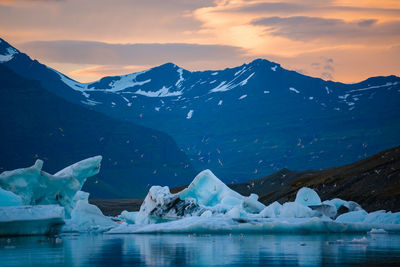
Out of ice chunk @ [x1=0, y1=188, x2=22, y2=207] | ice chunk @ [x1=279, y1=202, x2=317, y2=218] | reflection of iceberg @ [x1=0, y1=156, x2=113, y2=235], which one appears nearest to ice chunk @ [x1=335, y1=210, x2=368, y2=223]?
ice chunk @ [x1=279, y1=202, x2=317, y2=218]

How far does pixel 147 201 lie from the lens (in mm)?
39781

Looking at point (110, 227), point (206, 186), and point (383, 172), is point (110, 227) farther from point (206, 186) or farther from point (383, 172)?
point (383, 172)

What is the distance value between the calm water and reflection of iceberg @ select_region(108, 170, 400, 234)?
5.09 meters

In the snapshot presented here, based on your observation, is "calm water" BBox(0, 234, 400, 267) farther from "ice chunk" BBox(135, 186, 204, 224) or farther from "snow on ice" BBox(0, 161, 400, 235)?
"ice chunk" BBox(135, 186, 204, 224)

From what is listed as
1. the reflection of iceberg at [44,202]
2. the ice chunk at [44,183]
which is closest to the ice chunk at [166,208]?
the reflection of iceberg at [44,202]

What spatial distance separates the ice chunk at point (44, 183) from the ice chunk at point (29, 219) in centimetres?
669

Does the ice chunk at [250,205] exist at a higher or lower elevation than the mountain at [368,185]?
lower

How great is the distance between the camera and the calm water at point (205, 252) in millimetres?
19562

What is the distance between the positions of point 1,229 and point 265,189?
80.3m

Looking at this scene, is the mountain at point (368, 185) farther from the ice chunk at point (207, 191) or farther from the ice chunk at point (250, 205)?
the ice chunk at point (207, 191)

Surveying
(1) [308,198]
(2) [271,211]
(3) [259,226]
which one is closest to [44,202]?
(2) [271,211]

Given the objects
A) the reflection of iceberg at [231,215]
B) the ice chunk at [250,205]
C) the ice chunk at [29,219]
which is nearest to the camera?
the ice chunk at [29,219]

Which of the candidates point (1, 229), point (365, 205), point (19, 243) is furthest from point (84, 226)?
point (365, 205)

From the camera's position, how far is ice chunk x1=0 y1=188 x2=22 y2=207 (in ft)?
116
